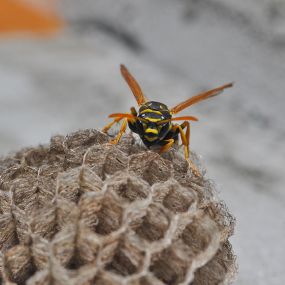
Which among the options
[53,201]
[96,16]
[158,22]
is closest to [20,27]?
[96,16]

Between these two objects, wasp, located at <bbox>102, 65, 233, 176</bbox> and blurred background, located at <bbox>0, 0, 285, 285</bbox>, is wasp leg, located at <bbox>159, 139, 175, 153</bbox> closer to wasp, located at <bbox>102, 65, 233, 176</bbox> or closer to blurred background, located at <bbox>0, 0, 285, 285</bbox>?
wasp, located at <bbox>102, 65, 233, 176</bbox>

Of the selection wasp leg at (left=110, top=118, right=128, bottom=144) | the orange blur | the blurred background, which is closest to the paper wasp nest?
wasp leg at (left=110, top=118, right=128, bottom=144)

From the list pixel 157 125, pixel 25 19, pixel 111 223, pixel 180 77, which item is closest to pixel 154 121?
pixel 157 125

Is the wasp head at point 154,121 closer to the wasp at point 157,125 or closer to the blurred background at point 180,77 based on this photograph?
the wasp at point 157,125

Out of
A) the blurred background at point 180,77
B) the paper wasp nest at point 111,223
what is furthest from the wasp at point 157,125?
the blurred background at point 180,77

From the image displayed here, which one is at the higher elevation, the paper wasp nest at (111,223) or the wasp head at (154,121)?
the wasp head at (154,121)

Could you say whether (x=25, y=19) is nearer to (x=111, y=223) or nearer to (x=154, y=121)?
(x=154, y=121)

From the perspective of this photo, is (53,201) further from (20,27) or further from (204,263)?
(20,27)
